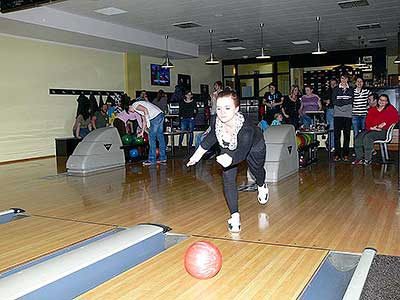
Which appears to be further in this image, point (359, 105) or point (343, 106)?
point (359, 105)

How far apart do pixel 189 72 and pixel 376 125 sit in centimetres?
833

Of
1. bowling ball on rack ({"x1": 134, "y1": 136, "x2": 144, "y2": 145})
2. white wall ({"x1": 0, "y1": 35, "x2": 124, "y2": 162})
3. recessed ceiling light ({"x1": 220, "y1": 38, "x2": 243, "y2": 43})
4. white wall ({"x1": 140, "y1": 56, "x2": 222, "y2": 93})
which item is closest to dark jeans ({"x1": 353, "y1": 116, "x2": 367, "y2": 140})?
bowling ball on rack ({"x1": 134, "y1": 136, "x2": 144, "y2": 145})

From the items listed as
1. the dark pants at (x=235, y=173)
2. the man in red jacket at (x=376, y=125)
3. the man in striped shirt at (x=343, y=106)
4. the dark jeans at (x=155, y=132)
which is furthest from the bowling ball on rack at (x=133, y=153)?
the dark pants at (x=235, y=173)

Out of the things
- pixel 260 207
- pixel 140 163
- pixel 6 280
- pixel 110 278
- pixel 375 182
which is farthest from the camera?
pixel 140 163

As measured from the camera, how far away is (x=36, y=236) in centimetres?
324

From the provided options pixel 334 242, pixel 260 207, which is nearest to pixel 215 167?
pixel 260 207

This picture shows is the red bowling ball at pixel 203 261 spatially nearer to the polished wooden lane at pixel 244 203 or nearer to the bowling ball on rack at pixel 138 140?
the polished wooden lane at pixel 244 203

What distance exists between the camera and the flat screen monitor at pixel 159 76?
1230cm

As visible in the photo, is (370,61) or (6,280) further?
(370,61)

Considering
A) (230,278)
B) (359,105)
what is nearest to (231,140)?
(230,278)

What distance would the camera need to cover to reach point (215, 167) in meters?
6.76

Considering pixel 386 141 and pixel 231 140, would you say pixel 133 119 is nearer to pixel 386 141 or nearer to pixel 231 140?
pixel 386 141

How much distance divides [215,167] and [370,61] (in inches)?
342

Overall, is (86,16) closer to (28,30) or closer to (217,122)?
(28,30)
